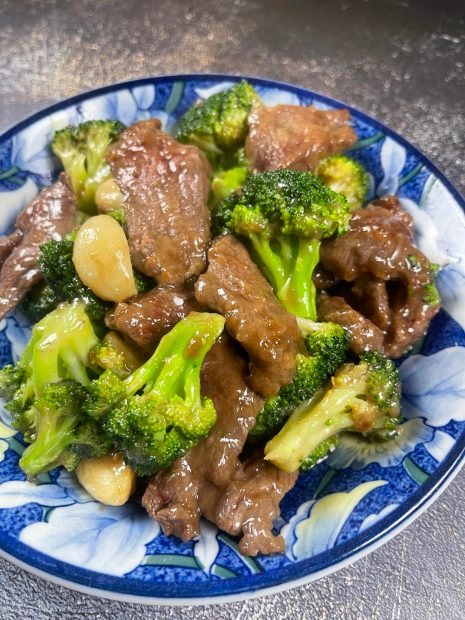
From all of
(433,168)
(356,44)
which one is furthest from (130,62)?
(433,168)

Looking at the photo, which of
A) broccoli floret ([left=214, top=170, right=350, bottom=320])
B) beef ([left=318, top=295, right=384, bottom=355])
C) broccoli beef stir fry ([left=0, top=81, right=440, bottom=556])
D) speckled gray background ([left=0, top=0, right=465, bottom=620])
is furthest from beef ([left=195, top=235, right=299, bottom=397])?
speckled gray background ([left=0, top=0, right=465, bottom=620])

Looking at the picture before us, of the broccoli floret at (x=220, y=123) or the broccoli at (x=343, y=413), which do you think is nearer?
the broccoli at (x=343, y=413)

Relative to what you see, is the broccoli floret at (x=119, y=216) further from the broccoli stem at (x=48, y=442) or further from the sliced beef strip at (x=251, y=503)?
the sliced beef strip at (x=251, y=503)

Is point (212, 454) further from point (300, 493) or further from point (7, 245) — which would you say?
point (7, 245)

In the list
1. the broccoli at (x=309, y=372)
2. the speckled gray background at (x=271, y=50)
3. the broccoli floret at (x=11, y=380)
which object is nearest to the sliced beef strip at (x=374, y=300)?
the broccoli at (x=309, y=372)

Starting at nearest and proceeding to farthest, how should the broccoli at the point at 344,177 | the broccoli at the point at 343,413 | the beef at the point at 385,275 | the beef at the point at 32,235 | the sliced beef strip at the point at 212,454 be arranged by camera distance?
the sliced beef strip at the point at 212,454
the broccoli at the point at 343,413
the beef at the point at 385,275
the beef at the point at 32,235
the broccoli at the point at 344,177

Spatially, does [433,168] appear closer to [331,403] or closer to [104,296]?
[331,403]

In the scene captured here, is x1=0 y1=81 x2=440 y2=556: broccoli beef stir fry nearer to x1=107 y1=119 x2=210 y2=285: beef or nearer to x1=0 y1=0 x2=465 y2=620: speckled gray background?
x1=107 y1=119 x2=210 y2=285: beef
